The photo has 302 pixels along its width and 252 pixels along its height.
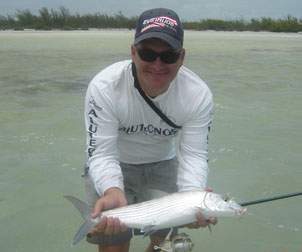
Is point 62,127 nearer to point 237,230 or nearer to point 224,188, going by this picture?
point 224,188

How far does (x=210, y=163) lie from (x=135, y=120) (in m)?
3.13

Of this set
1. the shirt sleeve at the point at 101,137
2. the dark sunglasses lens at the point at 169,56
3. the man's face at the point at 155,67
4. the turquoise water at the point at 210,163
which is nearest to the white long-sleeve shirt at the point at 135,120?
the shirt sleeve at the point at 101,137

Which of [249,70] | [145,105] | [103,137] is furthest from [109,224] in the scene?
[249,70]

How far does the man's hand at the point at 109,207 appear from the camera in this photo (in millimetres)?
3260

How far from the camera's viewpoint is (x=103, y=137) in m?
3.58

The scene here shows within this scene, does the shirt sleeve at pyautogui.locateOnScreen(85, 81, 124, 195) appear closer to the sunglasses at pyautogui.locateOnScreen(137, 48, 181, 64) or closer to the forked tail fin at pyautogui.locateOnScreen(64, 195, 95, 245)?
the forked tail fin at pyautogui.locateOnScreen(64, 195, 95, 245)

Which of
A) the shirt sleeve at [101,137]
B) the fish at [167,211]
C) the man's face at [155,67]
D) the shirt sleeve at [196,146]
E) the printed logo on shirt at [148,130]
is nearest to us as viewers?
the fish at [167,211]

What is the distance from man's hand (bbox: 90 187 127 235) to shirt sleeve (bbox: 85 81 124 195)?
0.09 metres

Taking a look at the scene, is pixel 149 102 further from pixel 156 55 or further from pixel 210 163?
pixel 210 163

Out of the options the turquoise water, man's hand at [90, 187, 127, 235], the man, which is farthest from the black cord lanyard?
the turquoise water

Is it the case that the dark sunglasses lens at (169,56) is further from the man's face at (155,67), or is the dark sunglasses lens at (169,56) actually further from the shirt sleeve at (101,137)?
the shirt sleeve at (101,137)

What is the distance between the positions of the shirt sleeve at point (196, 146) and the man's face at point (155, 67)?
0.32 m

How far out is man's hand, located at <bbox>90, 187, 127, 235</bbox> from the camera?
10.7 ft

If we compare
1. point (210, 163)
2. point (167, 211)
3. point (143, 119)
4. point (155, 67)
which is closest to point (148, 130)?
point (143, 119)
